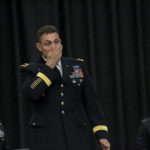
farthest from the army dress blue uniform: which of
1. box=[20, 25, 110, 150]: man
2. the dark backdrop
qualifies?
the dark backdrop

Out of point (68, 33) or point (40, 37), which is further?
point (68, 33)

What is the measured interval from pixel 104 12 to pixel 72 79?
1.93 meters

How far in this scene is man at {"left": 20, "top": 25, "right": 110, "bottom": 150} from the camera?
254cm

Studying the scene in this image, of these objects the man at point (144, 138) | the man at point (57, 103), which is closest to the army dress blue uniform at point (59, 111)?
the man at point (57, 103)

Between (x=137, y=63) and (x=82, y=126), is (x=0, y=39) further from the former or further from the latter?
(x=82, y=126)

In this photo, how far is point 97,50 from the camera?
4422 millimetres

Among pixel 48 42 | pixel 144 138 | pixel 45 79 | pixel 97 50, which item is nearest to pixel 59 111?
pixel 45 79

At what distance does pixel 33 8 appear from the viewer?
4273 millimetres

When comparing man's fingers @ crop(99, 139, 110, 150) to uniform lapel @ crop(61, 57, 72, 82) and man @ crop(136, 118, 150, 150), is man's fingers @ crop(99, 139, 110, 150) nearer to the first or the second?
man @ crop(136, 118, 150, 150)

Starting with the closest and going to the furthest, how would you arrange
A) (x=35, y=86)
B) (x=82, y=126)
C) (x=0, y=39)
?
(x=35, y=86)
(x=82, y=126)
(x=0, y=39)

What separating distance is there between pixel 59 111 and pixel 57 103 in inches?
2.2

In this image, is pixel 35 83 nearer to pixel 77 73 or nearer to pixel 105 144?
pixel 77 73

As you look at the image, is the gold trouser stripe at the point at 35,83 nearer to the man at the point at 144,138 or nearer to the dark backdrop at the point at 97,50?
→ the man at the point at 144,138

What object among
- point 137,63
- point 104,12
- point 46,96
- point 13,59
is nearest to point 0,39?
point 13,59
